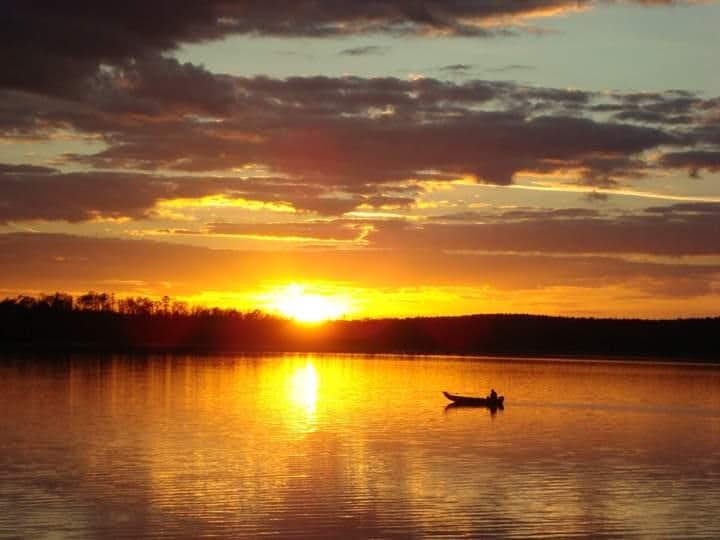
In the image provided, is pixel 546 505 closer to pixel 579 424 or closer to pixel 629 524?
pixel 629 524

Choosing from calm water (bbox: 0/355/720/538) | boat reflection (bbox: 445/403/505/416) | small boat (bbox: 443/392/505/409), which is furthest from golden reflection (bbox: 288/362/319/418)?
small boat (bbox: 443/392/505/409)

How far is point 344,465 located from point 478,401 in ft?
89.6

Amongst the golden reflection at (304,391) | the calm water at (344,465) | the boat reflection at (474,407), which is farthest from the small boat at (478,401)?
the golden reflection at (304,391)

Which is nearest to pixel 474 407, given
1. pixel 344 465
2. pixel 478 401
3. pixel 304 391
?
pixel 478 401

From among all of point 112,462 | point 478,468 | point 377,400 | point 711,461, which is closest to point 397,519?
point 478,468

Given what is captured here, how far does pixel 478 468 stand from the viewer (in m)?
30.6

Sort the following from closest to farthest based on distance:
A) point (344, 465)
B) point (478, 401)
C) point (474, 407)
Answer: point (344, 465)
point (474, 407)
point (478, 401)

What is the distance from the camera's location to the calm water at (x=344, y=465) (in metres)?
22.1

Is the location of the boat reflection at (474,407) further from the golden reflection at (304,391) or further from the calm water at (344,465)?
the golden reflection at (304,391)

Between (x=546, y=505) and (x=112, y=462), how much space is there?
40.6 feet

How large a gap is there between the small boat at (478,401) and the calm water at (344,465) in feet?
4.28

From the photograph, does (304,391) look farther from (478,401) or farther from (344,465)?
(344,465)

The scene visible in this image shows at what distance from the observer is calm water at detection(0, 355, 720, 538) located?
22.1 metres

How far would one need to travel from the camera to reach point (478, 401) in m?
56.9
